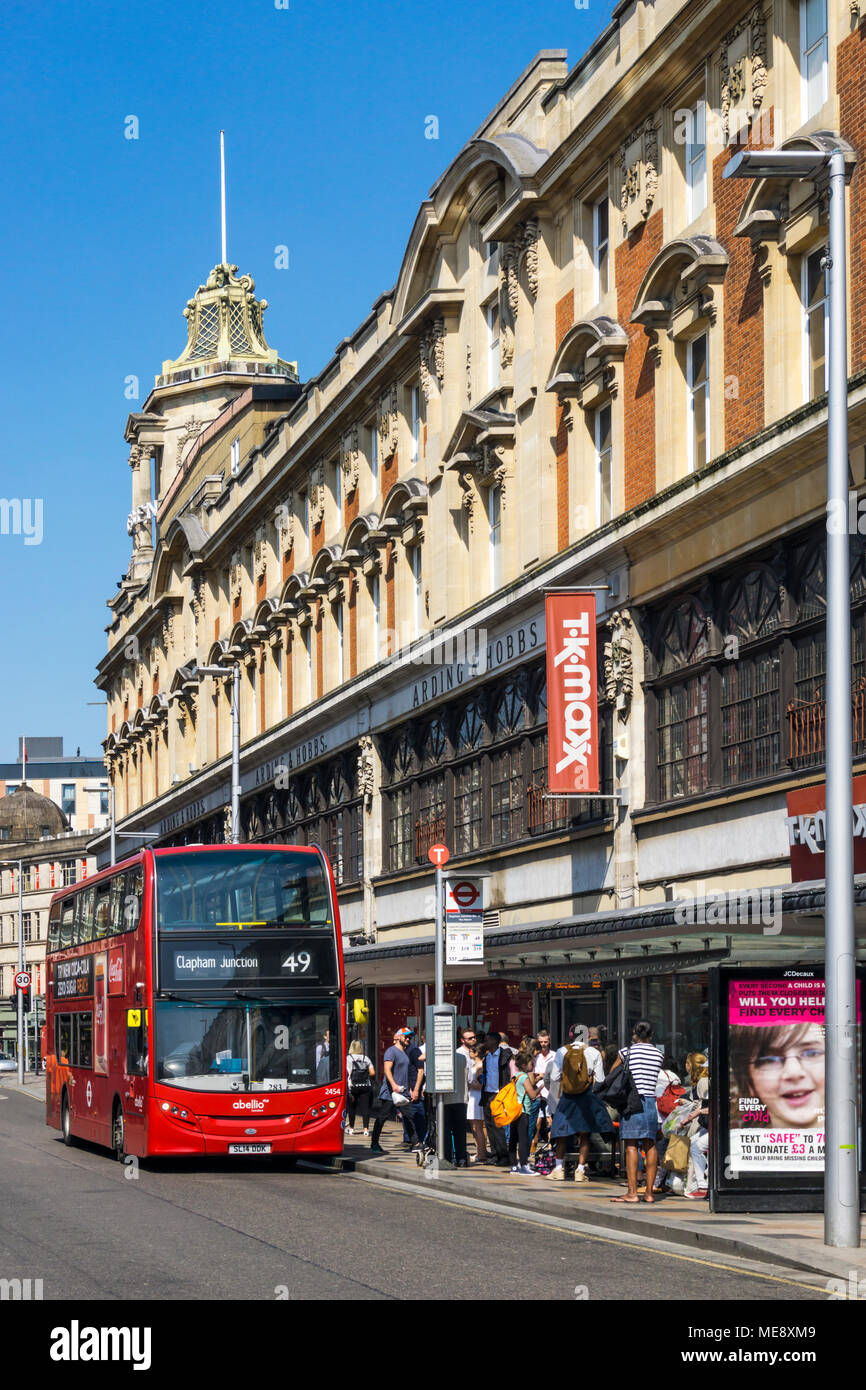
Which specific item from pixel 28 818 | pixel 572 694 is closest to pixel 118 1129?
pixel 572 694

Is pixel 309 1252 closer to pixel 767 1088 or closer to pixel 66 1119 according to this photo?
pixel 767 1088

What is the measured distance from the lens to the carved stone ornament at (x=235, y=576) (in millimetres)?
55438

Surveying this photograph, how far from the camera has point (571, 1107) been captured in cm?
2159

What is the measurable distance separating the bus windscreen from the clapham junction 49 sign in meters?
5.02

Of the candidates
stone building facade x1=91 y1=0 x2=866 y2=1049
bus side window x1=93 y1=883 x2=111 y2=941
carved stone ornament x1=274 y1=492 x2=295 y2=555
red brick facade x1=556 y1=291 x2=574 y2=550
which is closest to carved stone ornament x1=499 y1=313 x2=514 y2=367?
stone building facade x1=91 y1=0 x2=866 y2=1049

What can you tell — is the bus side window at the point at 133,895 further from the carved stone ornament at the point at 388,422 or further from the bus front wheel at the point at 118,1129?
the carved stone ornament at the point at 388,422

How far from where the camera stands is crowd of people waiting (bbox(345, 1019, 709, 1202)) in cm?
1966

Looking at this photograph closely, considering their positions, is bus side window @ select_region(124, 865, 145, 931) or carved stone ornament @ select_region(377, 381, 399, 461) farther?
carved stone ornament @ select_region(377, 381, 399, 461)

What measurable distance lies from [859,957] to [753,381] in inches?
295

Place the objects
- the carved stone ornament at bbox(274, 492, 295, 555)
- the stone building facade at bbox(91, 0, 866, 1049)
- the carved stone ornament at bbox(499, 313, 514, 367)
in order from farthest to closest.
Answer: the carved stone ornament at bbox(274, 492, 295, 555) → the carved stone ornament at bbox(499, 313, 514, 367) → the stone building facade at bbox(91, 0, 866, 1049)

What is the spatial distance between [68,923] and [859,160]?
1712 cm

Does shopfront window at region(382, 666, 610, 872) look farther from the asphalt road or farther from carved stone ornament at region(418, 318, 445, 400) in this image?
the asphalt road

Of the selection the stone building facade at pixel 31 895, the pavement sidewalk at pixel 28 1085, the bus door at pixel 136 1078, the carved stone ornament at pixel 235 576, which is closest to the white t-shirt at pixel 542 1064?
the bus door at pixel 136 1078
